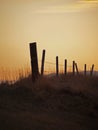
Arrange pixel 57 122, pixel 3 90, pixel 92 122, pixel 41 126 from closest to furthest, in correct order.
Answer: pixel 41 126, pixel 57 122, pixel 92 122, pixel 3 90

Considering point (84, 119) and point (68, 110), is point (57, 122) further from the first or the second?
point (68, 110)

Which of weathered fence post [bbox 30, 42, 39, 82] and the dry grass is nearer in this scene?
the dry grass

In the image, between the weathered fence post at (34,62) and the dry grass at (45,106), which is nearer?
the dry grass at (45,106)

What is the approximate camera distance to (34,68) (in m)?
13.0

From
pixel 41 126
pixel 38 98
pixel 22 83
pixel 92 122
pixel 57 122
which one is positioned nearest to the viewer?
pixel 41 126

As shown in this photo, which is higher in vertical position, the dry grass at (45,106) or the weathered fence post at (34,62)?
the weathered fence post at (34,62)

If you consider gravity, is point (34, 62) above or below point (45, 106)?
above

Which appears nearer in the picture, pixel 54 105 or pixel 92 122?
→ pixel 92 122

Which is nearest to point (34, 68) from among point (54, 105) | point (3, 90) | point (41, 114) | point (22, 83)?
point (22, 83)

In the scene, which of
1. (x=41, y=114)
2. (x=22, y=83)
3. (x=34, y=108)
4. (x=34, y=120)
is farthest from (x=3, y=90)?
(x=34, y=120)

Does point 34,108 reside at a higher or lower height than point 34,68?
lower

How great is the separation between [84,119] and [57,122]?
1.05m

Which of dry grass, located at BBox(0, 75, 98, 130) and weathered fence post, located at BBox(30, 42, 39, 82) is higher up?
weathered fence post, located at BBox(30, 42, 39, 82)

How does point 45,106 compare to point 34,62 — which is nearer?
point 45,106
